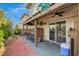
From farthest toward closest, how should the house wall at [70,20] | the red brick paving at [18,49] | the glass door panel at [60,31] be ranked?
the glass door panel at [60,31] < the red brick paving at [18,49] < the house wall at [70,20]

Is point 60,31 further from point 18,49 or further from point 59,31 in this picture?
point 18,49

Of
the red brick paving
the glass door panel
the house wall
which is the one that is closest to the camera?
the house wall

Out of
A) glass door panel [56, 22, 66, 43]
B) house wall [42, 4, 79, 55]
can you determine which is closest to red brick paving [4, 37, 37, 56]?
house wall [42, 4, 79, 55]

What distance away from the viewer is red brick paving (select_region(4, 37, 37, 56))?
4.16 m

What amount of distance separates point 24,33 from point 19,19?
14.6 inches

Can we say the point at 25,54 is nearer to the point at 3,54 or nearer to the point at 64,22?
the point at 3,54

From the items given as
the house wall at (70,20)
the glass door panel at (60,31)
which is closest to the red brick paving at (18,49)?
the house wall at (70,20)

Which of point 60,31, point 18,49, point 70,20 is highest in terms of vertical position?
point 70,20

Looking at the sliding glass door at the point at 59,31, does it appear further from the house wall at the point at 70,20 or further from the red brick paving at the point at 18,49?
the red brick paving at the point at 18,49

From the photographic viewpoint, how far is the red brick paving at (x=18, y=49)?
13.6 feet

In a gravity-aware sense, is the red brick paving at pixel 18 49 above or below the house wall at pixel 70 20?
below

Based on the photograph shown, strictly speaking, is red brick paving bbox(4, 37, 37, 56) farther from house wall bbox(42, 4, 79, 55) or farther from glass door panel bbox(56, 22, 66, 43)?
glass door panel bbox(56, 22, 66, 43)

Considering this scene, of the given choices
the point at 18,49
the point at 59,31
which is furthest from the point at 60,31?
the point at 18,49

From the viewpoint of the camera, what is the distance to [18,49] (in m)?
4.20
